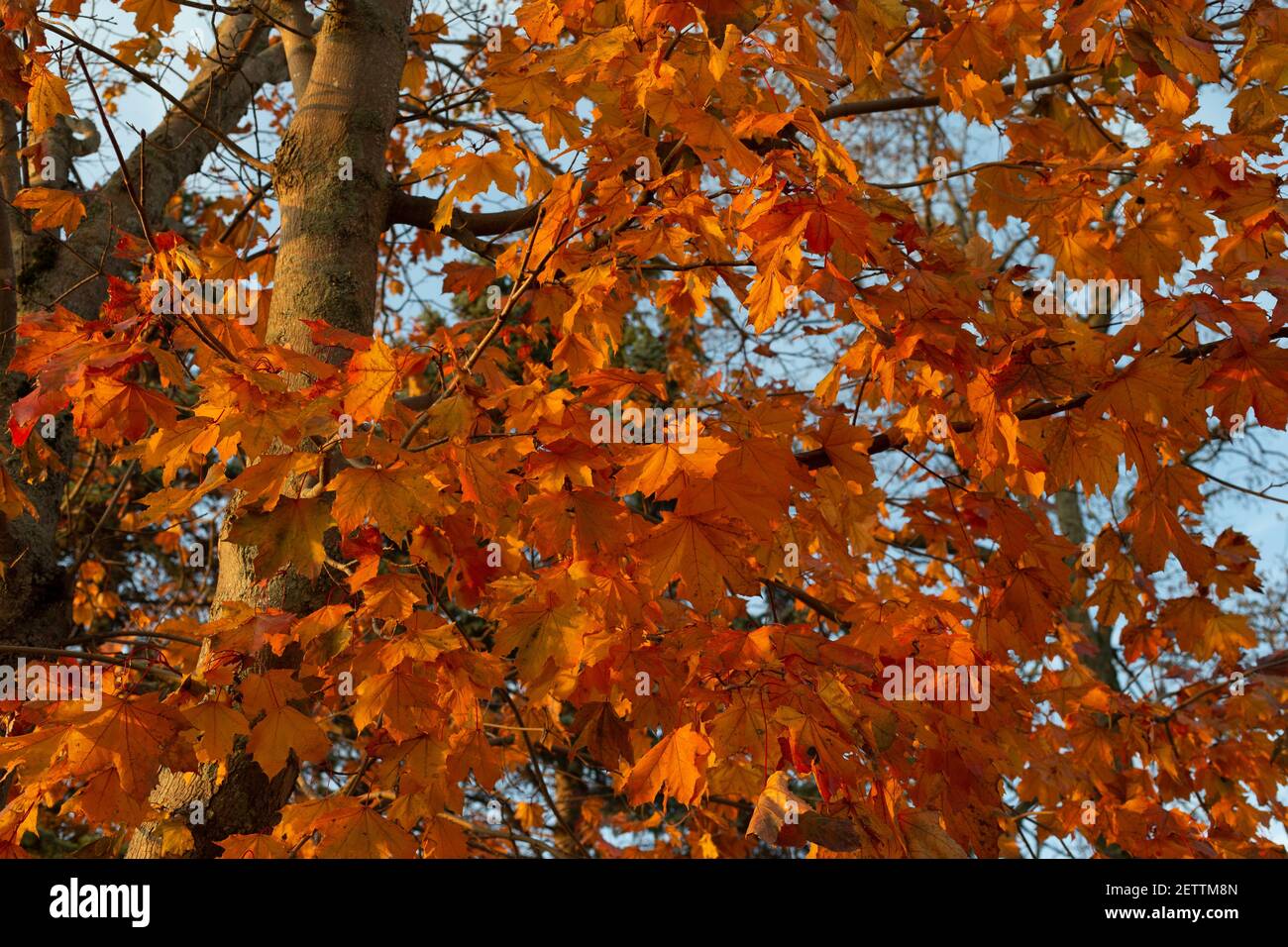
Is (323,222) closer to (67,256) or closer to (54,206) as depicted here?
(54,206)

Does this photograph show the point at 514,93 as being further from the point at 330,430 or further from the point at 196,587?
the point at 196,587

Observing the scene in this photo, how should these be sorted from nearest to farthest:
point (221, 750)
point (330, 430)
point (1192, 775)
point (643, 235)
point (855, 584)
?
point (330, 430)
point (221, 750)
point (643, 235)
point (855, 584)
point (1192, 775)

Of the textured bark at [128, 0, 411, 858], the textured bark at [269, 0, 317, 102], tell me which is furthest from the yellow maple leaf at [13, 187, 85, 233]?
the textured bark at [269, 0, 317, 102]

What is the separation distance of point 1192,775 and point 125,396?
14.0 ft

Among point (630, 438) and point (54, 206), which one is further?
point (54, 206)

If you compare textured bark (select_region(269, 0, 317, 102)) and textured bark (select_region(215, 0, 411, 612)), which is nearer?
textured bark (select_region(215, 0, 411, 612))

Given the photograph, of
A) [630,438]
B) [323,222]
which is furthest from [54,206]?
[630,438]

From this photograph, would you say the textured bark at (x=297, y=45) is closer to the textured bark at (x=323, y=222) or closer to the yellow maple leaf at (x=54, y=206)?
the textured bark at (x=323, y=222)

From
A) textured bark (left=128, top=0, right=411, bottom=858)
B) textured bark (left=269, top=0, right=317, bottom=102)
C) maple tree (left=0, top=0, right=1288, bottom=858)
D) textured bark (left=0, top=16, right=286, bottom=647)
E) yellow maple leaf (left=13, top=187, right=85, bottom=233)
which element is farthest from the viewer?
textured bark (left=269, top=0, right=317, bottom=102)

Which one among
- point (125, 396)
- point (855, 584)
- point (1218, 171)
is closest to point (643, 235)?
point (125, 396)

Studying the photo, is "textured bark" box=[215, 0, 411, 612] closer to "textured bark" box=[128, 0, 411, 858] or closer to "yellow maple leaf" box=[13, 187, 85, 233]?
"textured bark" box=[128, 0, 411, 858]

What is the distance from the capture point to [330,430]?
5.97 feet

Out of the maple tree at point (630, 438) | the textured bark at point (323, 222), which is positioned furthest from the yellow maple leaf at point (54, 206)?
the textured bark at point (323, 222)

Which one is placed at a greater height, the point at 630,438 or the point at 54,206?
the point at 54,206
